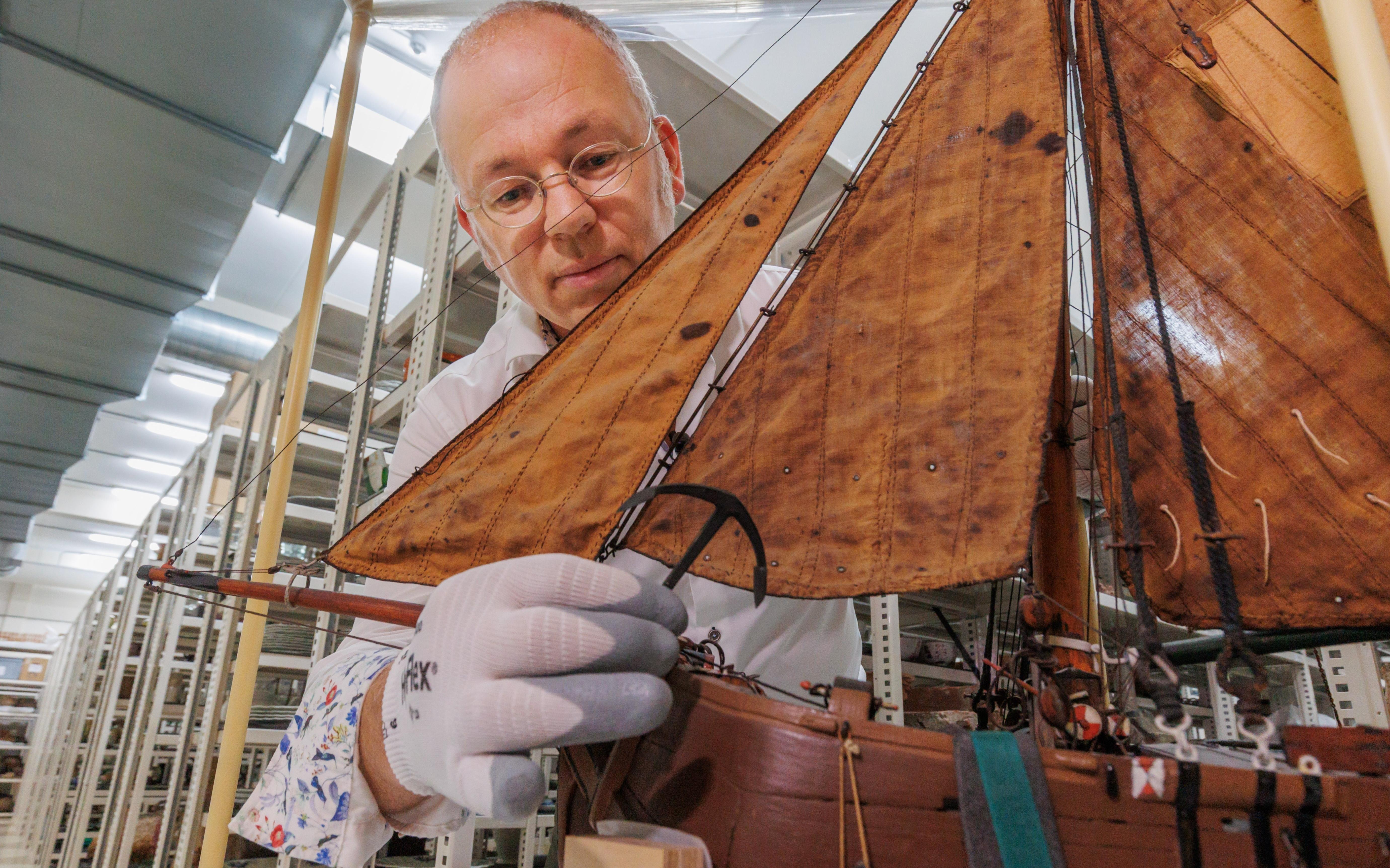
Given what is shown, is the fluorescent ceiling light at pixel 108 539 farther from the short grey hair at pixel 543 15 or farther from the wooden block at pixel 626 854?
the wooden block at pixel 626 854

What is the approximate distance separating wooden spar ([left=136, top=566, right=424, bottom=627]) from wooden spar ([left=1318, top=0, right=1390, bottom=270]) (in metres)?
0.71

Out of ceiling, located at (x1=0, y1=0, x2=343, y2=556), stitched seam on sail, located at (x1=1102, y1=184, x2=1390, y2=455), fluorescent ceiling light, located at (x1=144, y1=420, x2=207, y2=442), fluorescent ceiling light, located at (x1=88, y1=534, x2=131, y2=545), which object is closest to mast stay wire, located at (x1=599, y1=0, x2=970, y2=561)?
stitched seam on sail, located at (x1=1102, y1=184, x2=1390, y2=455)

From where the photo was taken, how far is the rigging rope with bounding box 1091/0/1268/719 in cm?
50

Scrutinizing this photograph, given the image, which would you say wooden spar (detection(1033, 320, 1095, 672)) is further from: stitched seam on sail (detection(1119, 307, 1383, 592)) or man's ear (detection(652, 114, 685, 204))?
man's ear (detection(652, 114, 685, 204))

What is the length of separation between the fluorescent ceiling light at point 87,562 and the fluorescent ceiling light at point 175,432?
22.1 ft

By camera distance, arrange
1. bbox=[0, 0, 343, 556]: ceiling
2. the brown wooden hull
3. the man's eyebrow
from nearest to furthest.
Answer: the brown wooden hull
the man's eyebrow
bbox=[0, 0, 343, 556]: ceiling

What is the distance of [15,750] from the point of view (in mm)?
12664

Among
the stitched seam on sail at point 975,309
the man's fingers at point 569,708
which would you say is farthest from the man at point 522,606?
the stitched seam on sail at point 975,309

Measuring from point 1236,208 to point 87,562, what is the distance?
53.9ft

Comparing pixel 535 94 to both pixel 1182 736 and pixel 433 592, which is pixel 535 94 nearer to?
pixel 433 592

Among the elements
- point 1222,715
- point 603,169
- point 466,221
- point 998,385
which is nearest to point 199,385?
point 466,221

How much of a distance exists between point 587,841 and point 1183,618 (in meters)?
0.51

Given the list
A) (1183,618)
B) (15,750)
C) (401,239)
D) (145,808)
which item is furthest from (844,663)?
(15,750)

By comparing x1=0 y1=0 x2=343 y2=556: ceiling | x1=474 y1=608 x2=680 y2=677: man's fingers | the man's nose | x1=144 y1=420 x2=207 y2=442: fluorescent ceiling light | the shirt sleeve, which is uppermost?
x1=144 y1=420 x2=207 y2=442: fluorescent ceiling light
